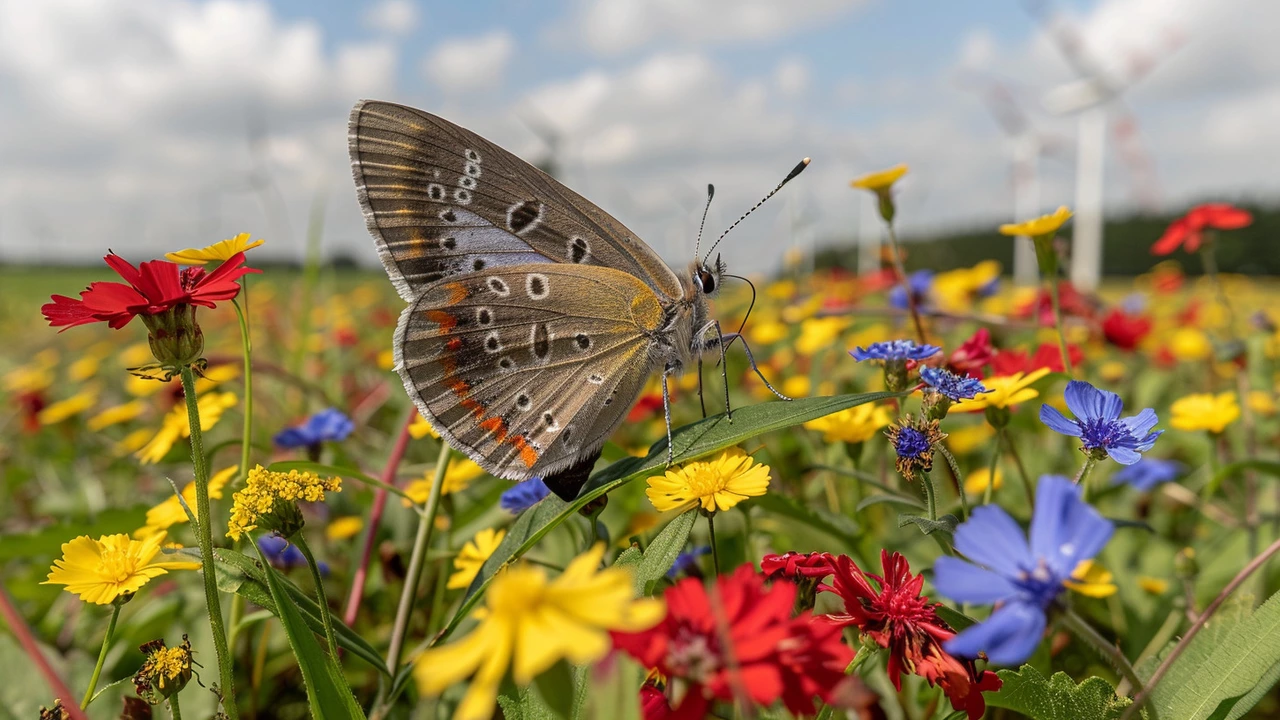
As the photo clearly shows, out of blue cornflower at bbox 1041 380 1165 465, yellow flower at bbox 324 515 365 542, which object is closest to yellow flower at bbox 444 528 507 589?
yellow flower at bbox 324 515 365 542

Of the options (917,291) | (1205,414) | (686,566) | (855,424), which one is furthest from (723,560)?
(917,291)

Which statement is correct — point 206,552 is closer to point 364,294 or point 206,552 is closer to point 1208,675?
point 1208,675

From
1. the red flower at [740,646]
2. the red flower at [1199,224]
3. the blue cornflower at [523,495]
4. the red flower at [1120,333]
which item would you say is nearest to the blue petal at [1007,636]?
the red flower at [740,646]

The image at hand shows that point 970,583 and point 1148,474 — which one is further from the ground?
point 970,583

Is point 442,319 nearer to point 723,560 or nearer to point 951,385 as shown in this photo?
point 723,560

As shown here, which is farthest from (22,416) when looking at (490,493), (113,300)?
(113,300)
